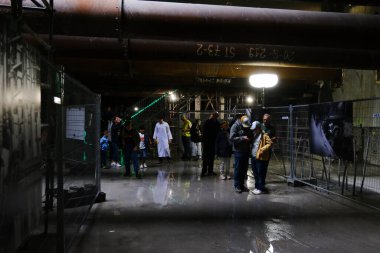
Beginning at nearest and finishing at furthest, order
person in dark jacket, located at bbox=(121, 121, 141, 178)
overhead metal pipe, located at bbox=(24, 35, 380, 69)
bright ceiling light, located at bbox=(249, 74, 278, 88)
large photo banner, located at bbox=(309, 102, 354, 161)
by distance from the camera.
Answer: overhead metal pipe, located at bbox=(24, 35, 380, 69)
large photo banner, located at bbox=(309, 102, 354, 161)
bright ceiling light, located at bbox=(249, 74, 278, 88)
person in dark jacket, located at bbox=(121, 121, 141, 178)

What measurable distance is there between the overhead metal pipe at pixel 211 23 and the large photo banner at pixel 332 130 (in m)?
1.51

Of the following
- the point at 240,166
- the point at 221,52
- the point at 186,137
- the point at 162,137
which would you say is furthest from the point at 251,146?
the point at 186,137

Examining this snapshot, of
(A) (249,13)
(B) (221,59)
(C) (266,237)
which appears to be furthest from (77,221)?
(A) (249,13)

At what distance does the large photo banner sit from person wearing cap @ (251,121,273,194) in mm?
1074

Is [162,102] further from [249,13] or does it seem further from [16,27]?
[16,27]

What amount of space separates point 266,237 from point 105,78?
41.8ft

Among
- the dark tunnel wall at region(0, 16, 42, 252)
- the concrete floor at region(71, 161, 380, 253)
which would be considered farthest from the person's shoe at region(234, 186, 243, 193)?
the dark tunnel wall at region(0, 16, 42, 252)

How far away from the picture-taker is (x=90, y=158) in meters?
7.01

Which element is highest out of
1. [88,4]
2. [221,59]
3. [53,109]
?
[88,4]

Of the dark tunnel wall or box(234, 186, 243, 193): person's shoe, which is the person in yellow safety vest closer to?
box(234, 186, 243, 193): person's shoe

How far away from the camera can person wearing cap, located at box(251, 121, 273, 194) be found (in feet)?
27.5

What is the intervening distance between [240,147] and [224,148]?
1.89 meters

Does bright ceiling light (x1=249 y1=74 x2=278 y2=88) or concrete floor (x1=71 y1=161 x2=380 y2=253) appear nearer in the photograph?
concrete floor (x1=71 y1=161 x2=380 y2=253)

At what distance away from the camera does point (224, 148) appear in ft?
34.5
